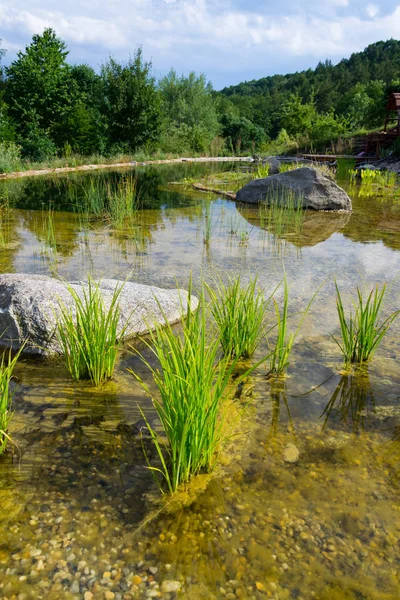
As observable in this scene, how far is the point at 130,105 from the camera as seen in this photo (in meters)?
24.0

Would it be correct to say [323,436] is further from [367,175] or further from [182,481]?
[367,175]

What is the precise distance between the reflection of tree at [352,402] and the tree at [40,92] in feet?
70.5

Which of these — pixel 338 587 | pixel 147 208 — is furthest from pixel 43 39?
pixel 338 587

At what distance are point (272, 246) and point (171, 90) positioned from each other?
37.0 metres

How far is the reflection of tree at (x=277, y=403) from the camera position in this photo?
2430 millimetres

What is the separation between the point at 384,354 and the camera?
10.6ft

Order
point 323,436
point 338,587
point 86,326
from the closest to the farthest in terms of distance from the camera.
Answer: point 338,587 → point 323,436 → point 86,326

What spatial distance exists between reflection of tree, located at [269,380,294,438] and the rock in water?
0.12m

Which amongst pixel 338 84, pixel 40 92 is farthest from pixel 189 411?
pixel 338 84

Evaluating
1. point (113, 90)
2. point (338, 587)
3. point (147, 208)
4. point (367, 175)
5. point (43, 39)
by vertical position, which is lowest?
point (338, 587)

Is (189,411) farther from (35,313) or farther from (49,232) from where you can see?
(49,232)

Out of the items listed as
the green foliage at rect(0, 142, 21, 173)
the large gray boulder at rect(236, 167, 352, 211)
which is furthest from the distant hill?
the large gray boulder at rect(236, 167, 352, 211)

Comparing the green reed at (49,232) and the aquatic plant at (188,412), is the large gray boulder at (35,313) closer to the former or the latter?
the aquatic plant at (188,412)

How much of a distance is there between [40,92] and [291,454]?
2479 cm
